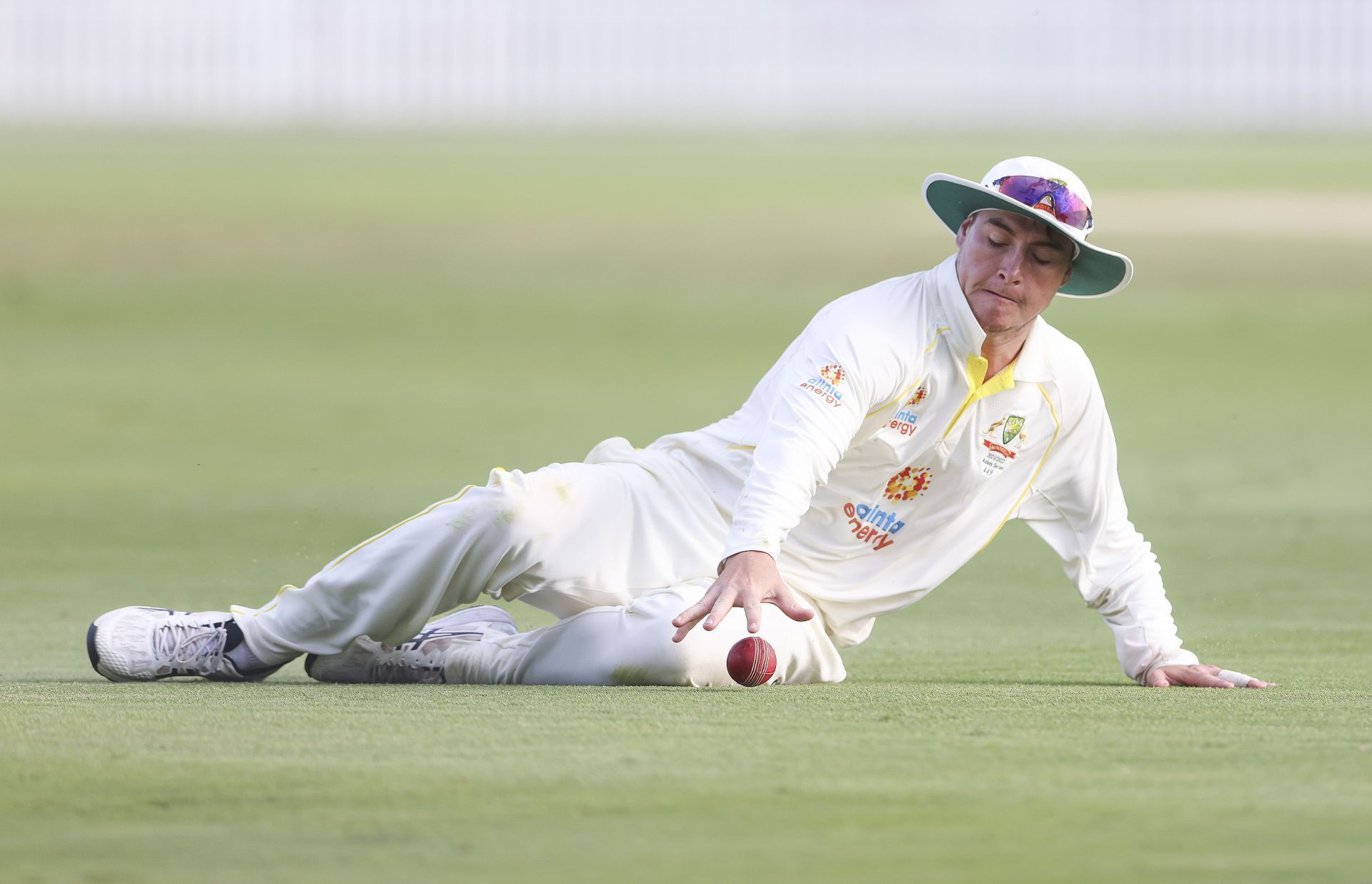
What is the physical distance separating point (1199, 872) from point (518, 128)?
126ft

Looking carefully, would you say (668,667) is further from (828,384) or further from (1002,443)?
(1002,443)

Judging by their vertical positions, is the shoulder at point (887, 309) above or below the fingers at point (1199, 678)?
above

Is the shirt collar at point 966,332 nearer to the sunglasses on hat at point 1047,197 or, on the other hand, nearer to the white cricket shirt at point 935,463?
the white cricket shirt at point 935,463

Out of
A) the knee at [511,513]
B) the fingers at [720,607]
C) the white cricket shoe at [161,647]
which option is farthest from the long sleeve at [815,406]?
the white cricket shoe at [161,647]

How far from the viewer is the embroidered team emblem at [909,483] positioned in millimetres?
4438

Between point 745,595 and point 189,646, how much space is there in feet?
4.41

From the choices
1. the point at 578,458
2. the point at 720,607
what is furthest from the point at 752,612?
the point at 578,458

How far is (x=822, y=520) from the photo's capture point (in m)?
4.48

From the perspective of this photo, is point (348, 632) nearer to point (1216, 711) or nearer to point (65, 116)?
point (1216, 711)

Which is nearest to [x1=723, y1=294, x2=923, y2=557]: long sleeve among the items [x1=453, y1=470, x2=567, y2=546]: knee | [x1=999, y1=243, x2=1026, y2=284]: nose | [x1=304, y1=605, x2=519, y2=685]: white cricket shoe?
[x1=999, y1=243, x2=1026, y2=284]: nose

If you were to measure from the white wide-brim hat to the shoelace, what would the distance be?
1.81 metres

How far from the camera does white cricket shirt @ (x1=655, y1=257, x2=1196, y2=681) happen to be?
421cm

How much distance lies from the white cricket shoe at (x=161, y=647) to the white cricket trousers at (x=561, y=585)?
0.21 feet

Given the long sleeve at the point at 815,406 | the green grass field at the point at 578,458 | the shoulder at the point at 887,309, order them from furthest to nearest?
the shoulder at the point at 887,309, the long sleeve at the point at 815,406, the green grass field at the point at 578,458
